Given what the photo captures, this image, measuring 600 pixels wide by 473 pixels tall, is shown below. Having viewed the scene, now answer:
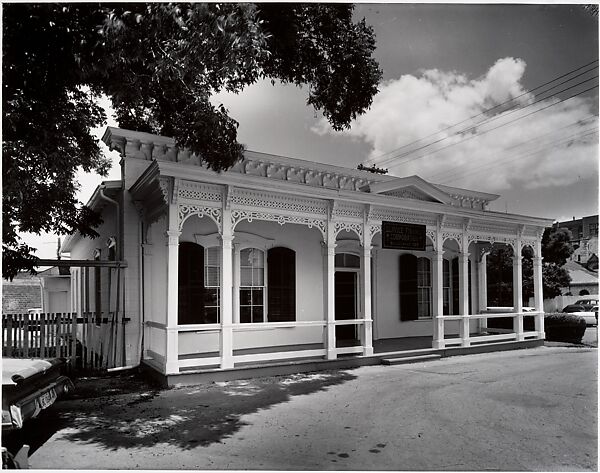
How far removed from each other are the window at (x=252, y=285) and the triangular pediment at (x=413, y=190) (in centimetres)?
316

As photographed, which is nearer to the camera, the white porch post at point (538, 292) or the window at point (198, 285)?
the window at point (198, 285)

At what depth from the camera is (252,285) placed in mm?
11148

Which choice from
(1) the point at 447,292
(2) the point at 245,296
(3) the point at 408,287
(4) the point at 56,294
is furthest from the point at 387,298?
(4) the point at 56,294

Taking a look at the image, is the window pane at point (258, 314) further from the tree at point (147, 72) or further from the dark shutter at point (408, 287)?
the tree at point (147, 72)

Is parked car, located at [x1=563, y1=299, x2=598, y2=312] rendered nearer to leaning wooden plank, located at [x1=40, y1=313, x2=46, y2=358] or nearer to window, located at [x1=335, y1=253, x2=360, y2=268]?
window, located at [x1=335, y1=253, x2=360, y2=268]

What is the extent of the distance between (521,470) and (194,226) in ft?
24.3

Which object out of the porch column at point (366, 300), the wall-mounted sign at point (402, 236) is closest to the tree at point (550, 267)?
the wall-mounted sign at point (402, 236)

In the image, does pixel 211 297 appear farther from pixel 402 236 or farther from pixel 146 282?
pixel 402 236

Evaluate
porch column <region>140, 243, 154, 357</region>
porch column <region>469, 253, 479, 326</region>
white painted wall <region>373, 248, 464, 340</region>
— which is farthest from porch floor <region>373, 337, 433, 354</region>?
porch column <region>140, 243, 154, 357</region>

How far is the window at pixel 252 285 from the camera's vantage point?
36.2 feet

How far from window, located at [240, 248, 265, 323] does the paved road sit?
2296mm

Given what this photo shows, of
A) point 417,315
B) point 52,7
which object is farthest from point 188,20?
point 417,315

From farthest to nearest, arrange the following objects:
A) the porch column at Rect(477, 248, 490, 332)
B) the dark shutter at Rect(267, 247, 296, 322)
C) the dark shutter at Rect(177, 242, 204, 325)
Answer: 1. the porch column at Rect(477, 248, 490, 332)
2. the dark shutter at Rect(267, 247, 296, 322)
3. the dark shutter at Rect(177, 242, 204, 325)

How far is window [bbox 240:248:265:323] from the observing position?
434 inches
